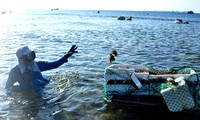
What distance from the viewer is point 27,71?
34.0 ft

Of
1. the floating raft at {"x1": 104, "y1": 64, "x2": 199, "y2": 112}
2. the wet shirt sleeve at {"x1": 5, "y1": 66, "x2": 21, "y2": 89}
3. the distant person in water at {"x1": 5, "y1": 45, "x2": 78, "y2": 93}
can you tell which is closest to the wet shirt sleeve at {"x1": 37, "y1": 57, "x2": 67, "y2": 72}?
the distant person in water at {"x1": 5, "y1": 45, "x2": 78, "y2": 93}

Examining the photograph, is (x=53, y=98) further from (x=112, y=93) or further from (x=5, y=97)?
(x=112, y=93)

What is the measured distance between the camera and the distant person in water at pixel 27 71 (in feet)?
32.7

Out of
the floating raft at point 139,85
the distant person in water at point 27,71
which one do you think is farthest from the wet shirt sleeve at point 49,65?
the floating raft at point 139,85

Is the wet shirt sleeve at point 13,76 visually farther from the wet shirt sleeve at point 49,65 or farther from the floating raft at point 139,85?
the floating raft at point 139,85

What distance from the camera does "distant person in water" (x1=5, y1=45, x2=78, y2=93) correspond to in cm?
997

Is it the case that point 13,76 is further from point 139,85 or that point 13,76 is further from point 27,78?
point 139,85

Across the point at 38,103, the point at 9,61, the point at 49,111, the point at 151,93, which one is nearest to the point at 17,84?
the point at 38,103

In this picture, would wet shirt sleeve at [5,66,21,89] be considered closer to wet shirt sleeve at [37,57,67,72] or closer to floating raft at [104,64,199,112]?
wet shirt sleeve at [37,57,67,72]

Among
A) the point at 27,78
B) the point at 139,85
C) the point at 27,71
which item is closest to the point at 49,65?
the point at 27,71

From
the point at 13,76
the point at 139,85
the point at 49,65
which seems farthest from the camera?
the point at 49,65

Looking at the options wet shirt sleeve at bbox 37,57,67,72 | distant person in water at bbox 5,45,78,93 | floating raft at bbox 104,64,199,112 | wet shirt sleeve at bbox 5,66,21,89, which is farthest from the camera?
wet shirt sleeve at bbox 37,57,67,72

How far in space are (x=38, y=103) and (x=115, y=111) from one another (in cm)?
258

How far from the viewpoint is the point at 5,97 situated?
35.7 ft
